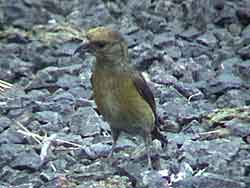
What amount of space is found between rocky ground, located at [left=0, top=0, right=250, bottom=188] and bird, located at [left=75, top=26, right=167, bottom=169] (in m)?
0.31

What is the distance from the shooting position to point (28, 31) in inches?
413

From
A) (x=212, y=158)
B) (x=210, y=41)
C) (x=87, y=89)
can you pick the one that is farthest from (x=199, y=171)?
(x=210, y=41)

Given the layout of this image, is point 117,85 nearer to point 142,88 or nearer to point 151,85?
point 142,88

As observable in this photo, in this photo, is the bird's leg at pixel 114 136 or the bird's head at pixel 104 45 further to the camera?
the bird's leg at pixel 114 136

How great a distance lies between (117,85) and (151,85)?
180cm

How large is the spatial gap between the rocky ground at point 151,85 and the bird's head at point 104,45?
0.75m

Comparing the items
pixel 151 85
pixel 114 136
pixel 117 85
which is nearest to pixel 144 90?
pixel 117 85

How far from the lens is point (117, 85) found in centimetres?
727

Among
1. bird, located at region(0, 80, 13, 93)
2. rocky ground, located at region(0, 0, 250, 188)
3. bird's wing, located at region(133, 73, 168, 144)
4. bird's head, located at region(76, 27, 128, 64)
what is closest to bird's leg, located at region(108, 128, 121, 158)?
rocky ground, located at region(0, 0, 250, 188)

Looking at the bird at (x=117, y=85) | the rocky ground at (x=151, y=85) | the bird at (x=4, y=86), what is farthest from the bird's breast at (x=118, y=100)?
the bird at (x=4, y=86)

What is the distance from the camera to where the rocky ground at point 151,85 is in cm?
728

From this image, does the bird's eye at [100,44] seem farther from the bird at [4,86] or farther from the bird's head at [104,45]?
the bird at [4,86]

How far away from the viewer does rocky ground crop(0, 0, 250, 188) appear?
7277 mm

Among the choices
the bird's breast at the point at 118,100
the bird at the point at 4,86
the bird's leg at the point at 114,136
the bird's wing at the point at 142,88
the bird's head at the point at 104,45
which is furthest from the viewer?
the bird at the point at 4,86
